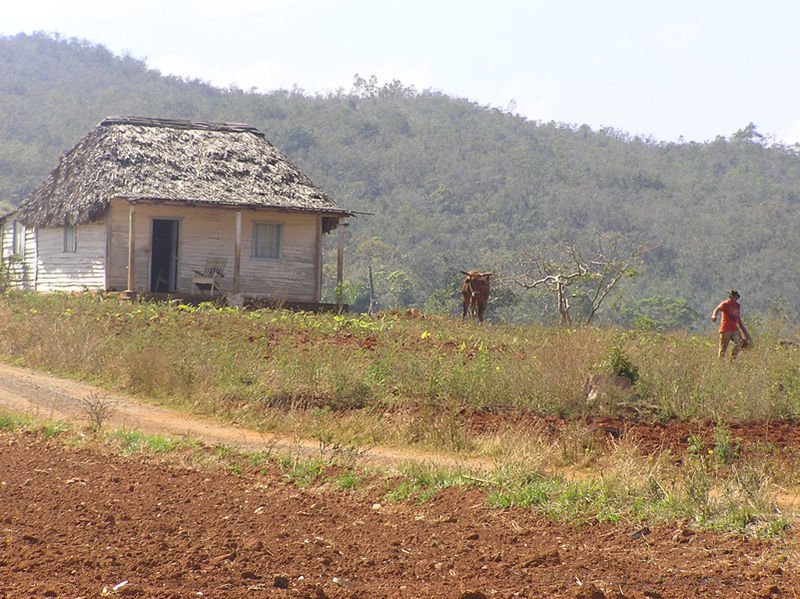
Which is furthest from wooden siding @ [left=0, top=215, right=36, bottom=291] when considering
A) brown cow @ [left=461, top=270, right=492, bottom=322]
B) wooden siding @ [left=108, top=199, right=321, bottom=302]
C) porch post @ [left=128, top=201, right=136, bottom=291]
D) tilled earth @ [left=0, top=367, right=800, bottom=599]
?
tilled earth @ [left=0, top=367, right=800, bottom=599]

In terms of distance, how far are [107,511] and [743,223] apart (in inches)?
2063

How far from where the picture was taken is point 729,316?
13.7m

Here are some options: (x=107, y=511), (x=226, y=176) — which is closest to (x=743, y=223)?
(x=226, y=176)

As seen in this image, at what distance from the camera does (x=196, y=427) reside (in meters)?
10.0

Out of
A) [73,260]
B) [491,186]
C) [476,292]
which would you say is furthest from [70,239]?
[491,186]

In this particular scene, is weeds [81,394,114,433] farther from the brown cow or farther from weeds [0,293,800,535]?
the brown cow

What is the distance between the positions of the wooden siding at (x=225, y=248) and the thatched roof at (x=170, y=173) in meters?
0.48

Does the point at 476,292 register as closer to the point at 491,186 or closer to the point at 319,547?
the point at 319,547

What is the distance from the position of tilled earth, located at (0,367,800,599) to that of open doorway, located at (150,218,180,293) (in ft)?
55.9

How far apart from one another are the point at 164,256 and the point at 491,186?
3641cm

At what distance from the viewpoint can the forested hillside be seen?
44.3 meters

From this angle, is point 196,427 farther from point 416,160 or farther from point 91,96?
point 91,96

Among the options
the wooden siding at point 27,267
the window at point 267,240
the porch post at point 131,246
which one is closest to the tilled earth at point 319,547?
the porch post at point 131,246

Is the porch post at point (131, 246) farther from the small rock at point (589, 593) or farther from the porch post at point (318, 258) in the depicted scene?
the small rock at point (589, 593)
